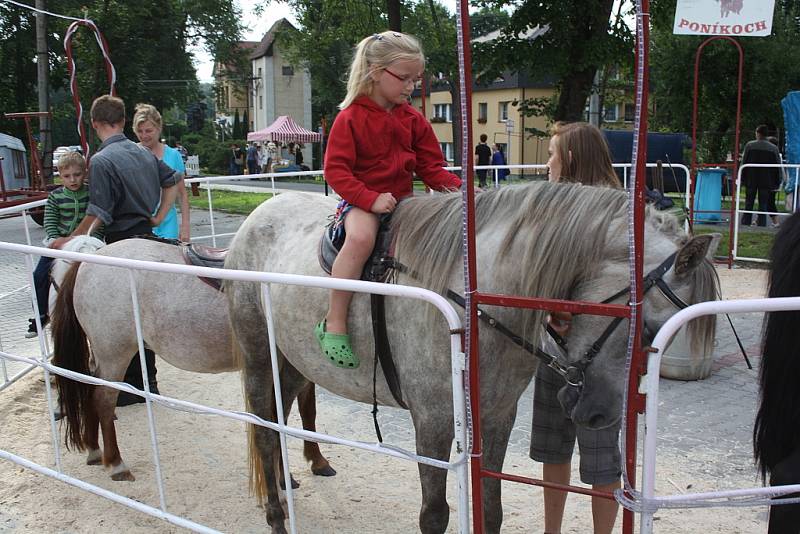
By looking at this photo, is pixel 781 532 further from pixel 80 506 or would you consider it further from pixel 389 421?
pixel 80 506

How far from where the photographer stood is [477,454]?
1903 mm

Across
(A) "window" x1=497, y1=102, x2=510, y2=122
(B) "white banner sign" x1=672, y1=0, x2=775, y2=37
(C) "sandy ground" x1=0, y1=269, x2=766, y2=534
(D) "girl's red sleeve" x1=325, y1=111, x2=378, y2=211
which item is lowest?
(C) "sandy ground" x1=0, y1=269, x2=766, y2=534

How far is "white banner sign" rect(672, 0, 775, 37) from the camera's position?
6762mm

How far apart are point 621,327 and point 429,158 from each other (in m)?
1.13

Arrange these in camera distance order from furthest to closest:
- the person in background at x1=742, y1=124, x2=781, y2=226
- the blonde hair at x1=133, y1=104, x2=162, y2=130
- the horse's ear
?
the person in background at x1=742, y1=124, x2=781, y2=226
the blonde hair at x1=133, y1=104, x2=162, y2=130
the horse's ear

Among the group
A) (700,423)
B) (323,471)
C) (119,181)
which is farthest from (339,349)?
(700,423)

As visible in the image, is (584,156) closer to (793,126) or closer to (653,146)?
(793,126)

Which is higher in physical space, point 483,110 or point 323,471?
point 483,110

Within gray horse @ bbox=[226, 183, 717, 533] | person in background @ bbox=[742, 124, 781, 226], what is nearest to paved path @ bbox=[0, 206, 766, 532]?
gray horse @ bbox=[226, 183, 717, 533]

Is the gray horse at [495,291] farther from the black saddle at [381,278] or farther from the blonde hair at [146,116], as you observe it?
the blonde hair at [146,116]

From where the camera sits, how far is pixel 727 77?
25000 millimetres

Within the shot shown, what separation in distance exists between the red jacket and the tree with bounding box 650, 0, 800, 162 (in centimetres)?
2442

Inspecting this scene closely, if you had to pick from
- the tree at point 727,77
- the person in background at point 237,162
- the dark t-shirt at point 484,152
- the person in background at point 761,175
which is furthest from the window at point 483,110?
the person in background at point 761,175

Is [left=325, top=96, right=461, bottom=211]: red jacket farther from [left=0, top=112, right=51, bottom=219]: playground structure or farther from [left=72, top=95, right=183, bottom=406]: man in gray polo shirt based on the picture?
[left=0, top=112, right=51, bottom=219]: playground structure
